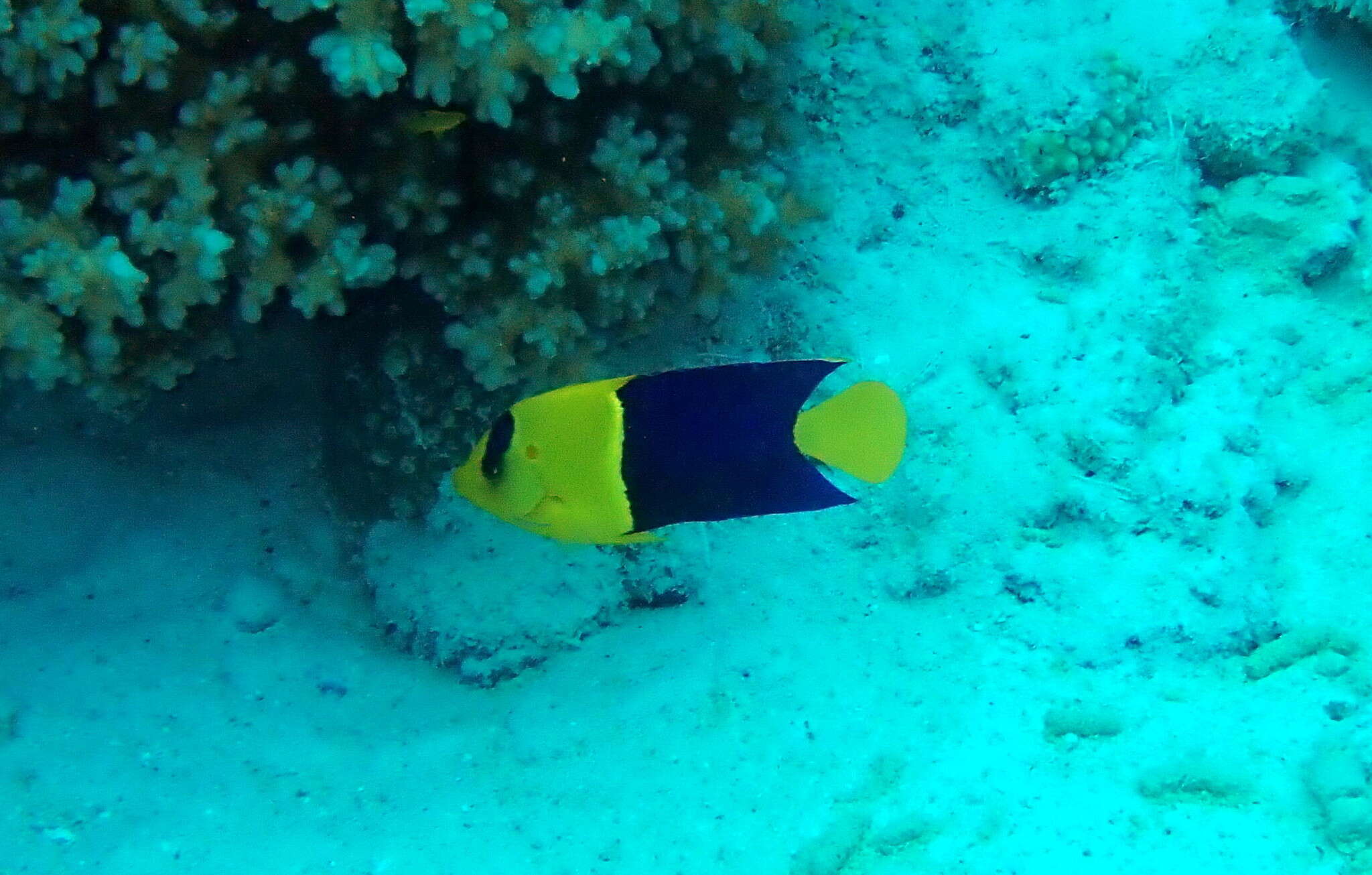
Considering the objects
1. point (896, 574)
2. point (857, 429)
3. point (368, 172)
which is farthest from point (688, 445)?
point (368, 172)

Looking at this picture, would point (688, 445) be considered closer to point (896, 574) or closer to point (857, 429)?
point (857, 429)

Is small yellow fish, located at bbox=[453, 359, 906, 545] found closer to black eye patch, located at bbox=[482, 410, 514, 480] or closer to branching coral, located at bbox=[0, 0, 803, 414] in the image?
black eye patch, located at bbox=[482, 410, 514, 480]

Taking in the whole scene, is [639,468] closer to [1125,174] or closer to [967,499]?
[967,499]

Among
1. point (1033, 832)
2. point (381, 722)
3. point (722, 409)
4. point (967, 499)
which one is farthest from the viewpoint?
point (967, 499)

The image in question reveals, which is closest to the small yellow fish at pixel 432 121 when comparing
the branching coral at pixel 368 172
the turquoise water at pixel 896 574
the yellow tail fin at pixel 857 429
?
the branching coral at pixel 368 172

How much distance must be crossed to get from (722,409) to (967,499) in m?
1.62

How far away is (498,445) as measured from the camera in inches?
77.5

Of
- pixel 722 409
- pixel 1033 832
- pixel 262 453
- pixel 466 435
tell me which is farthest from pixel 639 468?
pixel 262 453

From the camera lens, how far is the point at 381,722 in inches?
116

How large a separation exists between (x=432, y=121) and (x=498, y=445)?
1.34 meters

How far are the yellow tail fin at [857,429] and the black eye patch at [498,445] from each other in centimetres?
60

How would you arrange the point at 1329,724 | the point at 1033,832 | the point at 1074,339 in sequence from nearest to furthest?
the point at 1033,832
the point at 1329,724
the point at 1074,339

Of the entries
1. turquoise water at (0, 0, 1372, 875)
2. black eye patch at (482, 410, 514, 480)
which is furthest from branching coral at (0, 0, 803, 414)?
black eye patch at (482, 410, 514, 480)

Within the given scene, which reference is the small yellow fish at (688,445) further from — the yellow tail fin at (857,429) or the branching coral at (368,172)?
the branching coral at (368,172)
